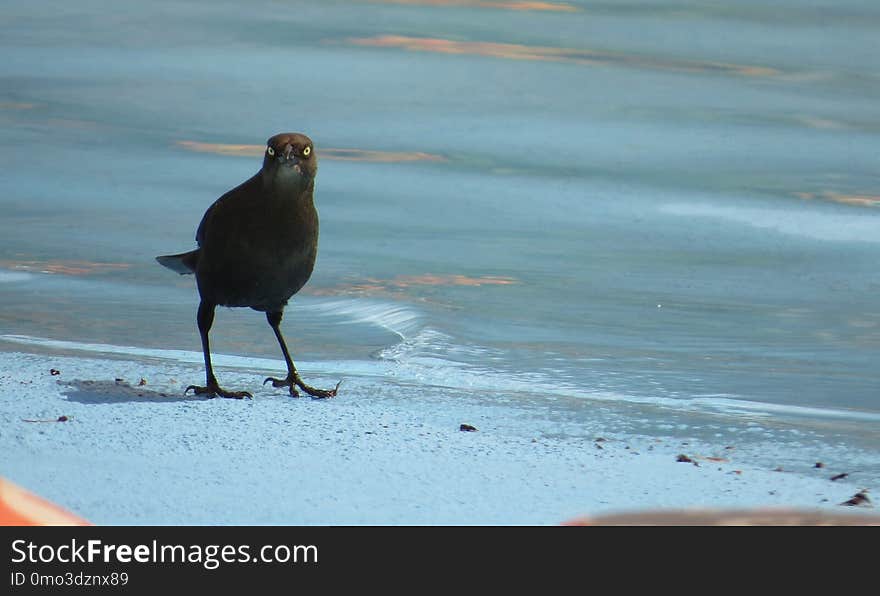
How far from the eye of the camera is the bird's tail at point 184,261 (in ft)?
11.5

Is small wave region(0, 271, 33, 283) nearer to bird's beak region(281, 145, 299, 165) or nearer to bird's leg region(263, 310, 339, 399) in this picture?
bird's leg region(263, 310, 339, 399)

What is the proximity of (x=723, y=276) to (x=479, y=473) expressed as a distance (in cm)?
277

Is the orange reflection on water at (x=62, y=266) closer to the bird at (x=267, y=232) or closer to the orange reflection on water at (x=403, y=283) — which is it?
the orange reflection on water at (x=403, y=283)

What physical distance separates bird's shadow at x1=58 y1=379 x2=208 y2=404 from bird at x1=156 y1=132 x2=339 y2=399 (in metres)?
0.25

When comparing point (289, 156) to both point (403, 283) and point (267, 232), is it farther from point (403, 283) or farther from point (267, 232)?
point (403, 283)

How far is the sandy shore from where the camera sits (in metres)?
2.47

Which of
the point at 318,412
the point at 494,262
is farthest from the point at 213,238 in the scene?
the point at 494,262

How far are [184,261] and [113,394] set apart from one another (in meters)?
0.37

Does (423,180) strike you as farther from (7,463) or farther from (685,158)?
(7,463)

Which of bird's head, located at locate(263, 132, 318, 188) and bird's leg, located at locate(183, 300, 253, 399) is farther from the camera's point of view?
bird's leg, located at locate(183, 300, 253, 399)

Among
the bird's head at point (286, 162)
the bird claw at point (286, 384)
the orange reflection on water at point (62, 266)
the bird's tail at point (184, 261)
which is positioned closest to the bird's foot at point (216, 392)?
the bird claw at point (286, 384)

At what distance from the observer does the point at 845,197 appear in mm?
6496

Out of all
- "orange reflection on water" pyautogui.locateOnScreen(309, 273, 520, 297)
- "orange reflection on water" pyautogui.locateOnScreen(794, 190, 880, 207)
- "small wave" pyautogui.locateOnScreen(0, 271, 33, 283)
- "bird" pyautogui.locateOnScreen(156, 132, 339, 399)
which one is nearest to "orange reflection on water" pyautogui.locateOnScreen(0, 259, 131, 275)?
"small wave" pyautogui.locateOnScreen(0, 271, 33, 283)

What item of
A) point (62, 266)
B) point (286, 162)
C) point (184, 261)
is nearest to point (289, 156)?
point (286, 162)
